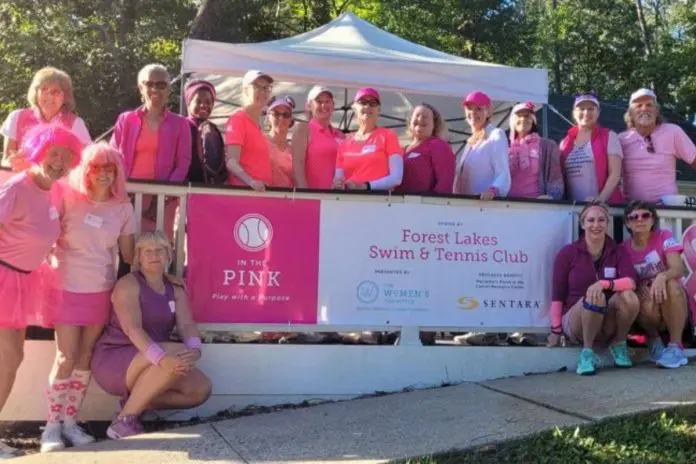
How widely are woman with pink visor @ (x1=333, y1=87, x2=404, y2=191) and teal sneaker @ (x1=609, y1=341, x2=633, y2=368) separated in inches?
84.6

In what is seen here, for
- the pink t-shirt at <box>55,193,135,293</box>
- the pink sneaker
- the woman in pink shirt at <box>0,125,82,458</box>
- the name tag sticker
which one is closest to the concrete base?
the pink sneaker

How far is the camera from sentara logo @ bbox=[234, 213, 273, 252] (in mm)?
4883

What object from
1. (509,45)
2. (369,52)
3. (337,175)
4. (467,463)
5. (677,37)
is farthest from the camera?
(677,37)

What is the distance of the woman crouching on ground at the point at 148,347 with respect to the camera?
4.17 m

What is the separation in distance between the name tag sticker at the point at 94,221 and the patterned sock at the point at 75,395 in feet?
3.12

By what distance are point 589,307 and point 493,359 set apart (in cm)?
82

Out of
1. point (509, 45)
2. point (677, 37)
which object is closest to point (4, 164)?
point (509, 45)

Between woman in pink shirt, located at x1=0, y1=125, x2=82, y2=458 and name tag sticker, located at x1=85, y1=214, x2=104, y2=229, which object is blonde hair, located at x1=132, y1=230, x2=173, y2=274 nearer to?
name tag sticker, located at x1=85, y1=214, x2=104, y2=229

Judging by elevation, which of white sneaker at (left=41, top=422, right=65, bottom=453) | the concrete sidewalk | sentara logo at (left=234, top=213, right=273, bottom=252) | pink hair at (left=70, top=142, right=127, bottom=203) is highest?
pink hair at (left=70, top=142, right=127, bottom=203)

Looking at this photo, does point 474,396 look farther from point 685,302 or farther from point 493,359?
point 685,302

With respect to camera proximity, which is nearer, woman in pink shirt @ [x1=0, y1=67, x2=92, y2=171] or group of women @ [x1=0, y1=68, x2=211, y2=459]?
group of women @ [x1=0, y1=68, x2=211, y2=459]

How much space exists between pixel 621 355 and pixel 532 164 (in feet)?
5.63

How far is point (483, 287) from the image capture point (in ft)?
17.3

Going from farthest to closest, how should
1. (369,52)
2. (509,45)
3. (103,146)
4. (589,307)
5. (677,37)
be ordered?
(677,37) → (509,45) → (369,52) → (589,307) → (103,146)
